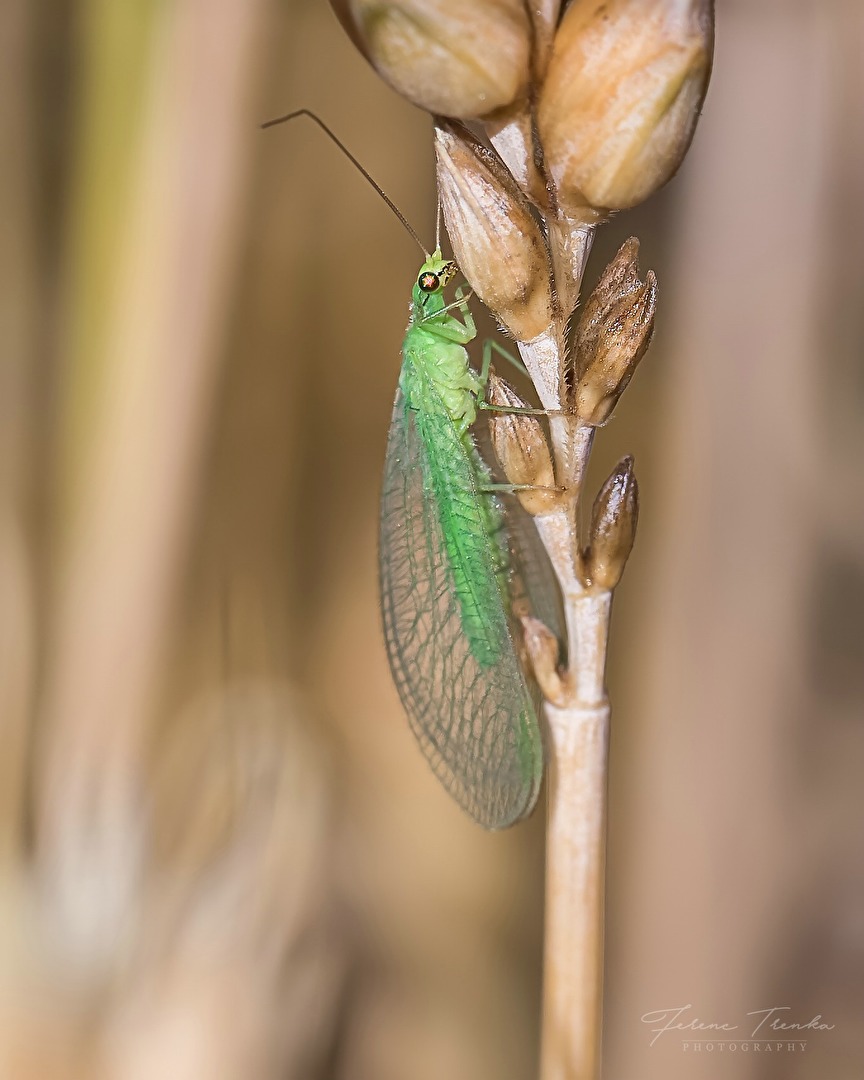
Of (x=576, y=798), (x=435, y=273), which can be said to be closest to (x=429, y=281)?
(x=435, y=273)

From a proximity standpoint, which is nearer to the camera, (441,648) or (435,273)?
(435,273)

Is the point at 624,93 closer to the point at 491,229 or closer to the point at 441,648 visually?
the point at 491,229

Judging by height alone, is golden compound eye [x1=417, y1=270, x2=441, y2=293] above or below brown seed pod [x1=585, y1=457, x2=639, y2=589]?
above

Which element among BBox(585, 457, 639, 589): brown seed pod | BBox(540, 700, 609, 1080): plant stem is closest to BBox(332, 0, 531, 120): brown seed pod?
BBox(585, 457, 639, 589): brown seed pod

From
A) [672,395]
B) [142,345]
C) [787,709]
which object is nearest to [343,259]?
[142,345]

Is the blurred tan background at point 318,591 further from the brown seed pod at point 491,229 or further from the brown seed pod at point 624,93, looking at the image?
the brown seed pod at point 624,93

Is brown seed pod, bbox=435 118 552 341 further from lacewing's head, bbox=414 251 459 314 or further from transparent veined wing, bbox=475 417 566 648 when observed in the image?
transparent veined wing, bbox=475 417 566 648

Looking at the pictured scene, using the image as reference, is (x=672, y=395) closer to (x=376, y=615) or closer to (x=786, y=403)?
(x=786, y=403)
